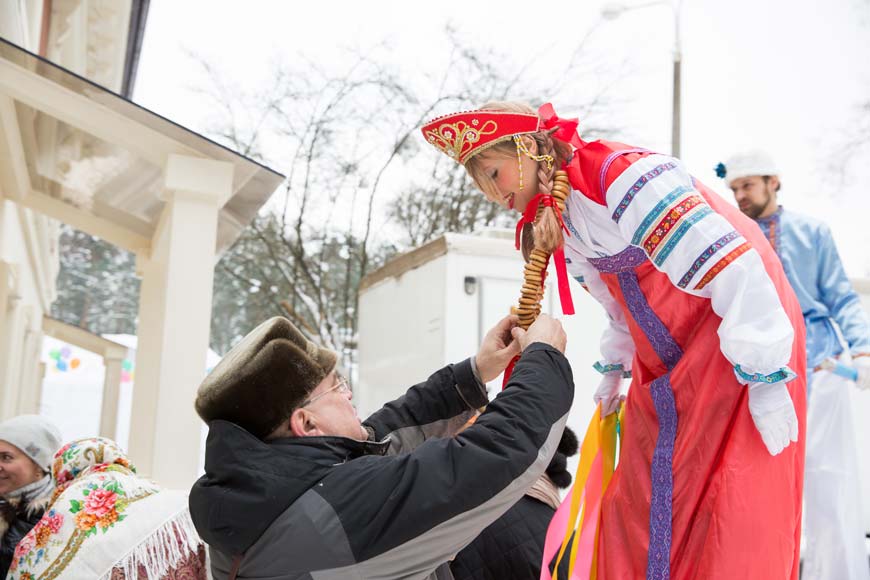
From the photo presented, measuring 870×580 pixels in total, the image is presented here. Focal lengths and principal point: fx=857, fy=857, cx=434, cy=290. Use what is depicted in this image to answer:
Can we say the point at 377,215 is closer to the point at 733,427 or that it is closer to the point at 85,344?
the point at 85,344

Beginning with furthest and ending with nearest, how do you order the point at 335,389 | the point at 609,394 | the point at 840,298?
the point at 840,298, the point at 609,394, the point at 335,389

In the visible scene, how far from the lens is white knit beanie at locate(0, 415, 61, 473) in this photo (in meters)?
3.39

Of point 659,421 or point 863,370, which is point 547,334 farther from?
point 863,370

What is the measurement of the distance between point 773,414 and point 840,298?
79.1 inches

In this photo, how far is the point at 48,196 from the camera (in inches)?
307

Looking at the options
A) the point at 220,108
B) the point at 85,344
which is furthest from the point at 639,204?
the point at 85,344

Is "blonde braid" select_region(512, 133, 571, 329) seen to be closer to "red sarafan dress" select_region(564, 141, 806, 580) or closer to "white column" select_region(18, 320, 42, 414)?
"red sarafan dress" select_region(564, 141, 806, 580)

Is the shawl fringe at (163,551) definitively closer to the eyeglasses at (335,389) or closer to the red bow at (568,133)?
the eyeglasses at (335,389)

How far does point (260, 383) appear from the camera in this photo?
1571mm

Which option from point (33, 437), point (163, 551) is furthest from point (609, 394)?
point (33, 437)

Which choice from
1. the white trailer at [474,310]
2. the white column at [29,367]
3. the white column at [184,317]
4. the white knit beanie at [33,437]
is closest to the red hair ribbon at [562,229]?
the white knit beanie at [33,437]

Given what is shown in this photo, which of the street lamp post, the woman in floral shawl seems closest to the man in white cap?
the woman in floral shawl

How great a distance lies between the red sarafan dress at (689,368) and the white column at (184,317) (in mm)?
3267

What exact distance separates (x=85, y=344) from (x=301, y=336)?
16.4 metres
